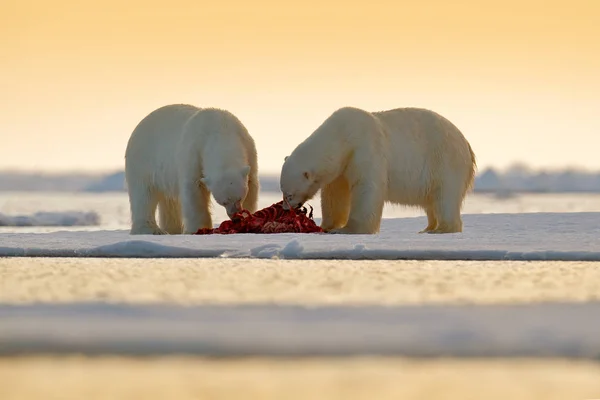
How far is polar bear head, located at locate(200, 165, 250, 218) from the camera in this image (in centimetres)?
792

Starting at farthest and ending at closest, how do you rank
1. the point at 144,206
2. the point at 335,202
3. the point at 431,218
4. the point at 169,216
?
1. the point at 169,216
2. the point at 144,206
3. the point at 431,218
4. the point at 335,202

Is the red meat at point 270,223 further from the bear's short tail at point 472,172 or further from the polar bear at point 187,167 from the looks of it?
the bear's short tail at point 472,172

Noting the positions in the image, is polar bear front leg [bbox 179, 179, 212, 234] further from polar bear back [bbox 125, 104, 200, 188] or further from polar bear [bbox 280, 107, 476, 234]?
polar bear [bbox 280, 107, 476, 234]

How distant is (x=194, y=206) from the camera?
818 centimetres

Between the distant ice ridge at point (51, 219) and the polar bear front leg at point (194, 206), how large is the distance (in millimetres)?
6146

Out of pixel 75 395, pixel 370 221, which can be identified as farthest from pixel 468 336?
pixel 370 221

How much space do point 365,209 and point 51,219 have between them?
8427mm

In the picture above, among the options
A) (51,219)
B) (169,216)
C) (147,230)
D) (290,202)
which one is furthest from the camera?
(51,219)

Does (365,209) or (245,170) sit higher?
(245,170)

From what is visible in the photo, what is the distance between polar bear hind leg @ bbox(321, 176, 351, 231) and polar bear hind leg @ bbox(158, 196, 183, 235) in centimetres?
167

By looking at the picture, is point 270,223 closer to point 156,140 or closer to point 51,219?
point 156,140

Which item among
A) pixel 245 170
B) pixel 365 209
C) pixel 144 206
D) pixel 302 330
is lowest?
pixel 302 330

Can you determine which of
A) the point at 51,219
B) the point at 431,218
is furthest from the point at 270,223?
the point at 51,219

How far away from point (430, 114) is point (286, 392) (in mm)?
7260
